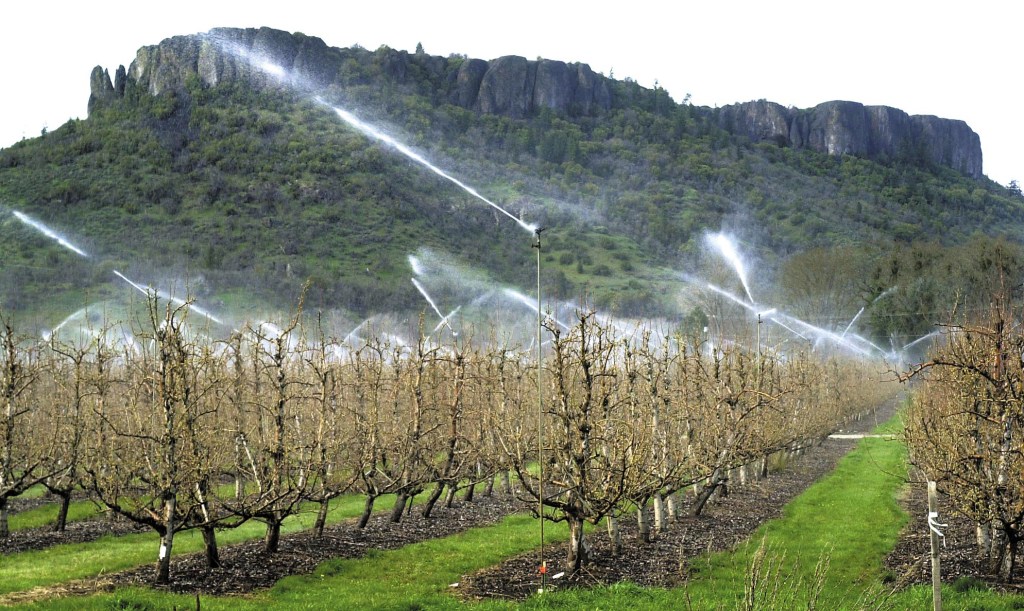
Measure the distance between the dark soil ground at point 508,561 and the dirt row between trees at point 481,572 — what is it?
2 centimetres

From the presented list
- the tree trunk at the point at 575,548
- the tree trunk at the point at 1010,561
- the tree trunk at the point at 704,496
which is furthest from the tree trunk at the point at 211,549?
the tree trunk at the point at 1010,561

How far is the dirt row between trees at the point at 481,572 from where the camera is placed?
798 inches

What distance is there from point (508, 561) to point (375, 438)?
5.91m

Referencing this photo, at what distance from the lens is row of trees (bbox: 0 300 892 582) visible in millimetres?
20984

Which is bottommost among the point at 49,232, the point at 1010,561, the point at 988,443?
the point at 1010,561

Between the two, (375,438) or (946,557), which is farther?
(375,438)

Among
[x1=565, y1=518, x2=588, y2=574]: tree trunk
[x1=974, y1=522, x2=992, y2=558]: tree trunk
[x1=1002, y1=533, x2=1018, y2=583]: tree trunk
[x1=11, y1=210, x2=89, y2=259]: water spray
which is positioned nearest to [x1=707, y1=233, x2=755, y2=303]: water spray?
[x1=11, y1=210, x2=89, y2=259]: water spray

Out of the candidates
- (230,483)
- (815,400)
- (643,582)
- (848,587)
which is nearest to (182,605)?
(643,582)

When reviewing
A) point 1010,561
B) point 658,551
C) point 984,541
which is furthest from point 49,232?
point 1010,561

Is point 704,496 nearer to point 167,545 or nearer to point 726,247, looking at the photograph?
point 167,545

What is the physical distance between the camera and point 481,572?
72.8ft

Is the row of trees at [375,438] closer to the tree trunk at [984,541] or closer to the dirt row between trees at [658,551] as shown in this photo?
the dirt row between trees at [658,551]

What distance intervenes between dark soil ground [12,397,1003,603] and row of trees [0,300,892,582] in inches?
26.7

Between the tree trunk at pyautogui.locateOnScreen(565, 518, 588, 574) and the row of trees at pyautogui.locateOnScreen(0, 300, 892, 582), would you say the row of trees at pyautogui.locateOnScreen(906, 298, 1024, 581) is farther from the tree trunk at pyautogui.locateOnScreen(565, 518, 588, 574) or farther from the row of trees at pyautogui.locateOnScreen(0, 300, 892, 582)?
the tree trunk at pyautogui.locateOnScreen(565, 518, 588, 574)
